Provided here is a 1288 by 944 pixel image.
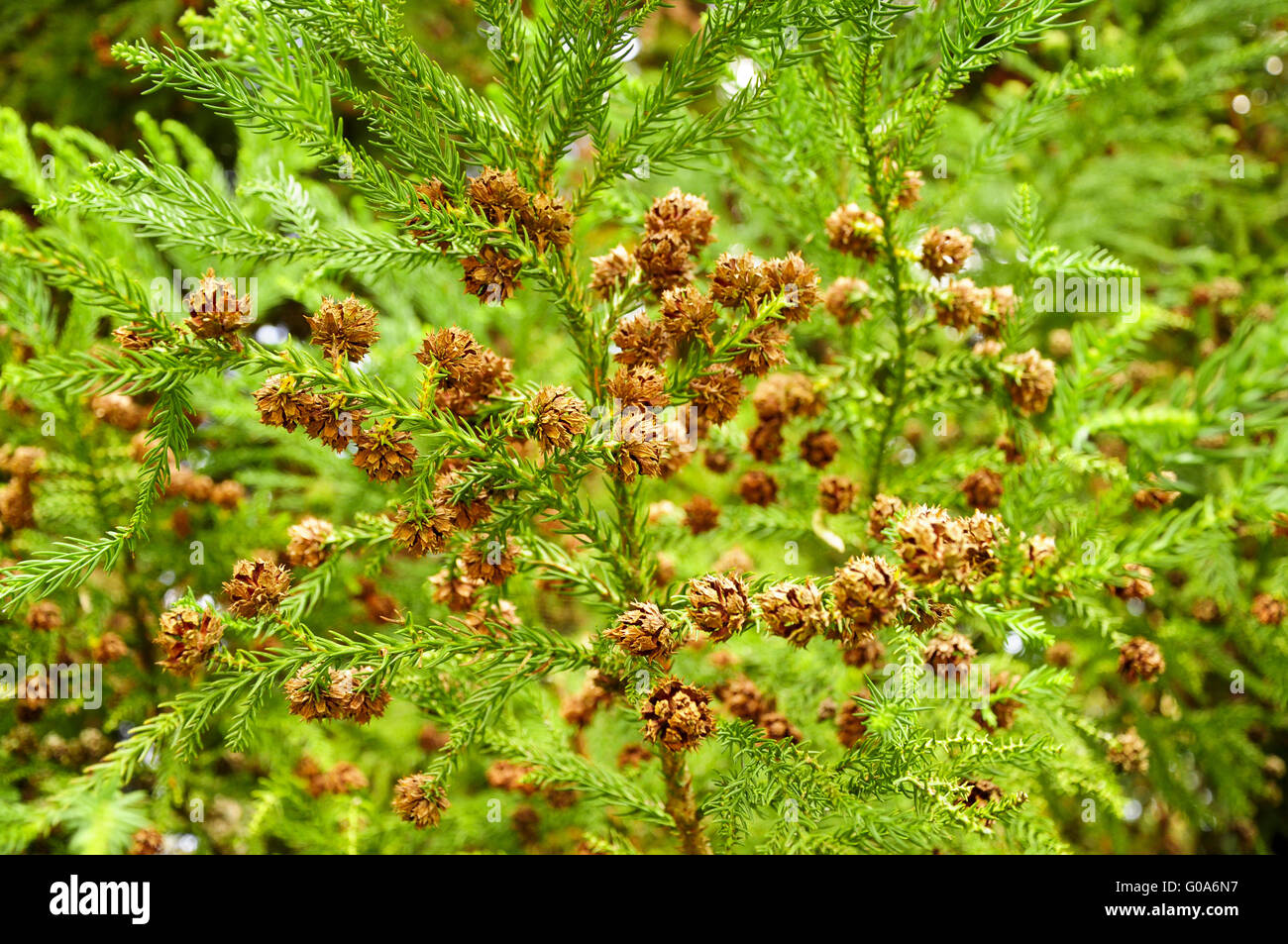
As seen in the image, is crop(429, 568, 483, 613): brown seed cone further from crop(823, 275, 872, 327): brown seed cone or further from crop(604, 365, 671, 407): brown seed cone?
crop(823, 275, 872, 327): brown seed cone

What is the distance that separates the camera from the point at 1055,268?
1.14 m

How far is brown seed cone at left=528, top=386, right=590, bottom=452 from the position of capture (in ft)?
2.92

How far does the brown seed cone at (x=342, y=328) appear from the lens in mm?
890

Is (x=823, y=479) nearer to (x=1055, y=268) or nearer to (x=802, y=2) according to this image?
(x=1055, y=268)

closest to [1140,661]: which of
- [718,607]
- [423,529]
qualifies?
[718,607]

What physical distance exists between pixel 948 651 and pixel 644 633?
1.39 ft

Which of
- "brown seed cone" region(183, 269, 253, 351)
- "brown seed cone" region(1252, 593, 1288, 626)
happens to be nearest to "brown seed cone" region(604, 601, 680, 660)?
"brown seed cone" region(183, 269, 253, 351)

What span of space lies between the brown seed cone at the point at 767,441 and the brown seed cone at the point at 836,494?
3.6 inches

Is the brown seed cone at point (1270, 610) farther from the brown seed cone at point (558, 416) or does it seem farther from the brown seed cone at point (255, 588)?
the brown seed cone at point (255, 588)

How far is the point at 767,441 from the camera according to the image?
128 cm

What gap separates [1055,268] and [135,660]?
71.2 inches

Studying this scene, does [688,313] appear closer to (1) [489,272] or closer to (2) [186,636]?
(1) [489,272]

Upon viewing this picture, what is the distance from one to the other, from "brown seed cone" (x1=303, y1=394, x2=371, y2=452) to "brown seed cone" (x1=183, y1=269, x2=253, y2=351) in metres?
0.13

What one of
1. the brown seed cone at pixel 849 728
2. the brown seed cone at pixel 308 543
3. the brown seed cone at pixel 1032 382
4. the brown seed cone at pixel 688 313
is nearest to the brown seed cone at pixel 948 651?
the brown seed cone at pixel 849 728
